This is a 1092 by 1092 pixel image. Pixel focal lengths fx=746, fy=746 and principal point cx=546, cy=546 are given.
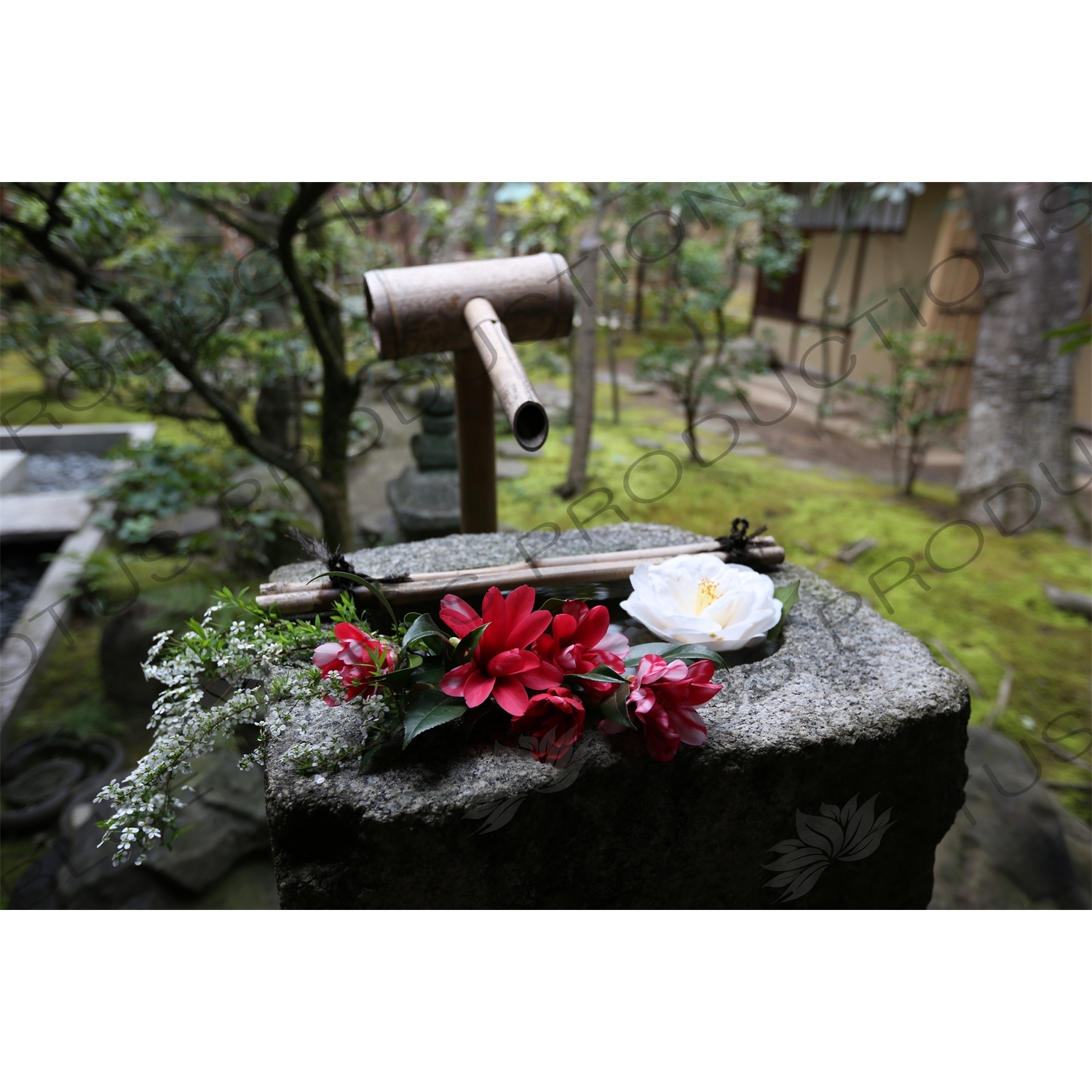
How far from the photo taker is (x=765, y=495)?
1.94m

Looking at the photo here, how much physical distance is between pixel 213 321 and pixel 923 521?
201 centimetres

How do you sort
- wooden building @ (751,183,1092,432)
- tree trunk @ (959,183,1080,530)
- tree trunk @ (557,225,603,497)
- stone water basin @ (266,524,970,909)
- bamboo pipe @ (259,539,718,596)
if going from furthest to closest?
wooden building @ (751,183,1092,432) < tree trunk @ (959,183,1080,530) < tree trunk @ (557,225,603,497) < bamboo pipe @ (259,539,718,596) < stone water basin @ (266,524,970,909)

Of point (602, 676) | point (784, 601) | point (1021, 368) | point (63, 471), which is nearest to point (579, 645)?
point (602, 676)

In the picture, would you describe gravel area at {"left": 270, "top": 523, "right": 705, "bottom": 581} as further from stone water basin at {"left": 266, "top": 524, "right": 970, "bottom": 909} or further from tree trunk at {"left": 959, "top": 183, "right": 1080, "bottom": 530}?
tree trunk at {"left": 959, "top": 183, "right": 1080, "bottom": 530}

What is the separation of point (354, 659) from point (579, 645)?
0.23m

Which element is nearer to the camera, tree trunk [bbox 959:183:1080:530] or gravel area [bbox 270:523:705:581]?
gravel area [bbox 270:523:705:581]

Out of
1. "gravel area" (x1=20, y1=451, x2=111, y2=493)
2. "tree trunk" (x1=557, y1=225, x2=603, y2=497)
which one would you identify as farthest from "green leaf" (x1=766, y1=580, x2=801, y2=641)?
"gravel area" (x1=20, y1=451, x2=111, y2=493)

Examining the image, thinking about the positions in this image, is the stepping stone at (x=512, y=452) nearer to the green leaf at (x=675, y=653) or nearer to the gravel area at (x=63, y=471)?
the green leaf at (x=675, y=653)

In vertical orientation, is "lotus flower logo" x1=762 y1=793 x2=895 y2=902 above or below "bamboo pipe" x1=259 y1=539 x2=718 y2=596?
below

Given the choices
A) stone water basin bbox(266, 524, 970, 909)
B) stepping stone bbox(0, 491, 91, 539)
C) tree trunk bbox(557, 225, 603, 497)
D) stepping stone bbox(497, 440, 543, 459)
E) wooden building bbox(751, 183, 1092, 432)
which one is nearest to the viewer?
stone water basin bbox(266, 524, 970, 909)

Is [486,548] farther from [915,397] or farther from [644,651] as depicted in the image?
[915,397]

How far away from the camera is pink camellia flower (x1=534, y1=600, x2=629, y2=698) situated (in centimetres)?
76

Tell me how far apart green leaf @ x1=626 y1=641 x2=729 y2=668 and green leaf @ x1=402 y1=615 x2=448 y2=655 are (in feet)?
0.68

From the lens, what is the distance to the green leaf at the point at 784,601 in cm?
96
